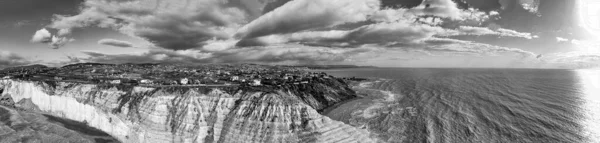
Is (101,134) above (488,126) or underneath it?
underneath

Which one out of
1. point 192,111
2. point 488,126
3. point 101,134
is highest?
point 192,111

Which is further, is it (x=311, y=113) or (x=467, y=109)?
(x=467, y=109)

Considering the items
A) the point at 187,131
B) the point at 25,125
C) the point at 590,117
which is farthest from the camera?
the point at 25,125

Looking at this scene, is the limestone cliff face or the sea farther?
the sea

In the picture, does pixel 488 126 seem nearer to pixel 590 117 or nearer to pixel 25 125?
pixel 590 117

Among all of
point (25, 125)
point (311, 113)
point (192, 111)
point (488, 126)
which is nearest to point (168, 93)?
point (192, 111)

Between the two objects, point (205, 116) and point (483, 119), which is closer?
point (205, 116)

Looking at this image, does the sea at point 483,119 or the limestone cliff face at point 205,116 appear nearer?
the limestone cliff face at point 205,116

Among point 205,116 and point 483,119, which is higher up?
point 205,116
